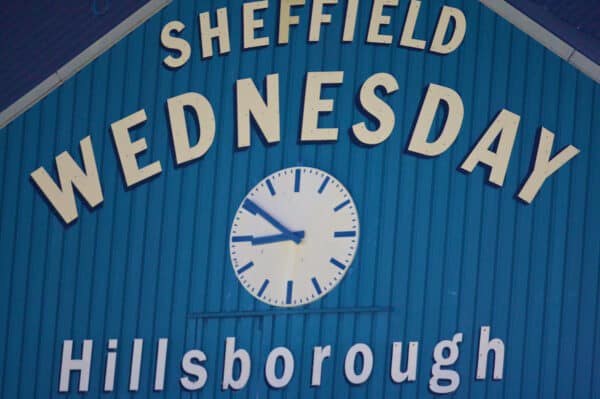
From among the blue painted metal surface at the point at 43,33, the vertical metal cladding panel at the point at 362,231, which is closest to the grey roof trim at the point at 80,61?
the vertical metal cladding panel at the point at 362,231

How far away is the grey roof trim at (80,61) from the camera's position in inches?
1357

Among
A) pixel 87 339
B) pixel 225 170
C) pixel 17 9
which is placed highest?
pixel 17 9

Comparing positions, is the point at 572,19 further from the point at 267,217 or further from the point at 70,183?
the point at 70,183

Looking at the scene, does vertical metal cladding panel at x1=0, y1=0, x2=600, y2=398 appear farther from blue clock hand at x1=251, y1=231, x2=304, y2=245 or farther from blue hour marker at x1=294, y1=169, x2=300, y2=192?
blue clock hand at x1=251, y1=231, x2=304, y2=245

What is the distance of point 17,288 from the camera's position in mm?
34281

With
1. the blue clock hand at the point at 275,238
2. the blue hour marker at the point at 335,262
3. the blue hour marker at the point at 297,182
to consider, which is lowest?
the blue hour marker at the point at 335,262

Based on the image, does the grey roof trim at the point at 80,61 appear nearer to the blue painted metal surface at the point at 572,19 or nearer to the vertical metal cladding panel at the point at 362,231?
the vertical metal cladding panel at the point at 362,231

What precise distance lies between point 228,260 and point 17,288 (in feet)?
9.11

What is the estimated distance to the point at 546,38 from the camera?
109 feet

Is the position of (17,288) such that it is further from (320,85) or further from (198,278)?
(320,85)

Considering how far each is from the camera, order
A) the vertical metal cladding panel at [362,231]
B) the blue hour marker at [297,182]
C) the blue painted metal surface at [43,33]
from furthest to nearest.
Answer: the blue painted metal surface at [43,33] → the blue hour marker at [297,182] → the vertical metal cladding panel at [362,231]

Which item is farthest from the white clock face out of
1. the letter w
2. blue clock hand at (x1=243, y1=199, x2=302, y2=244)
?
the letter w

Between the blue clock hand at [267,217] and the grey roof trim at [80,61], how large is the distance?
2.78 metres

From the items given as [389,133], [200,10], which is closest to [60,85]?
[200,10]
